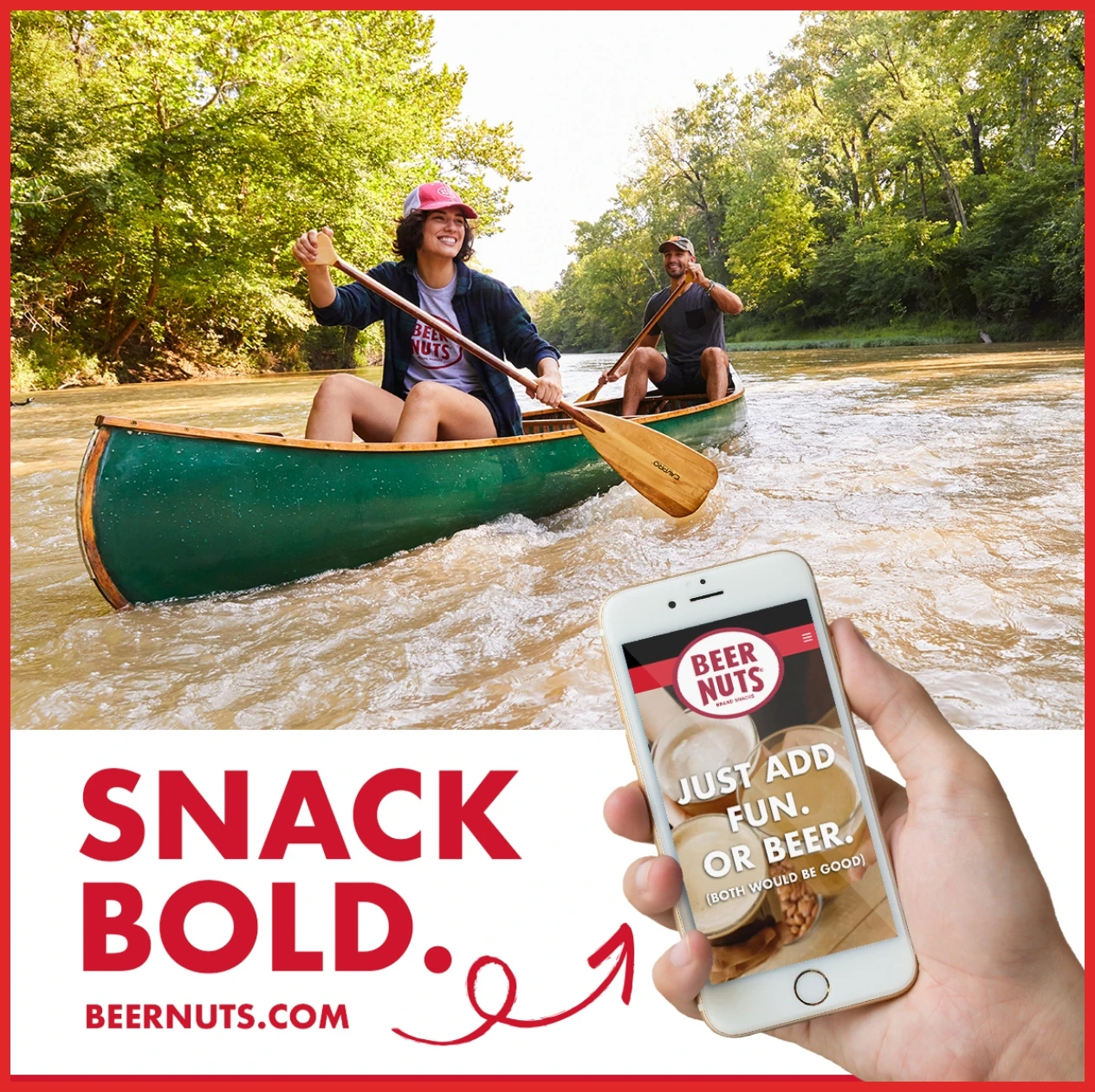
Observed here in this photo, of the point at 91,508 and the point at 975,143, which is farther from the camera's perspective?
the point at 975,143

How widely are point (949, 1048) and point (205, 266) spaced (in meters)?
9.70

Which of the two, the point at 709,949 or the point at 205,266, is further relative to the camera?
the point at 205,266

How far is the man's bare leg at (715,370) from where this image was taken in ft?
11.6

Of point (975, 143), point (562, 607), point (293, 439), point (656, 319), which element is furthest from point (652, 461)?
point (975, 143)

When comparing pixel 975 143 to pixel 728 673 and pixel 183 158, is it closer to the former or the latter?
pixel 183 158

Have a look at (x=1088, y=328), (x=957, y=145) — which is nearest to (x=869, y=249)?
(x=957, y=145)

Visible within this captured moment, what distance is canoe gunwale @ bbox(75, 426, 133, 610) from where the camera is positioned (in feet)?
5.25

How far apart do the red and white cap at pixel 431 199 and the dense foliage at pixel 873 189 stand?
8190 millimetres

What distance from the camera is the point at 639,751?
0.72 meters

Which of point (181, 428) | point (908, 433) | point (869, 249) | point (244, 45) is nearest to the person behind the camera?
point (181, 428)

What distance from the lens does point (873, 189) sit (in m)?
12.6

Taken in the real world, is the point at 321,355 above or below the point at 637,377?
above

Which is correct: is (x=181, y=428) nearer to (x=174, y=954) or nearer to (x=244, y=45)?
(x=174, y=954)

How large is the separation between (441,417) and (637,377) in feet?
5.30
